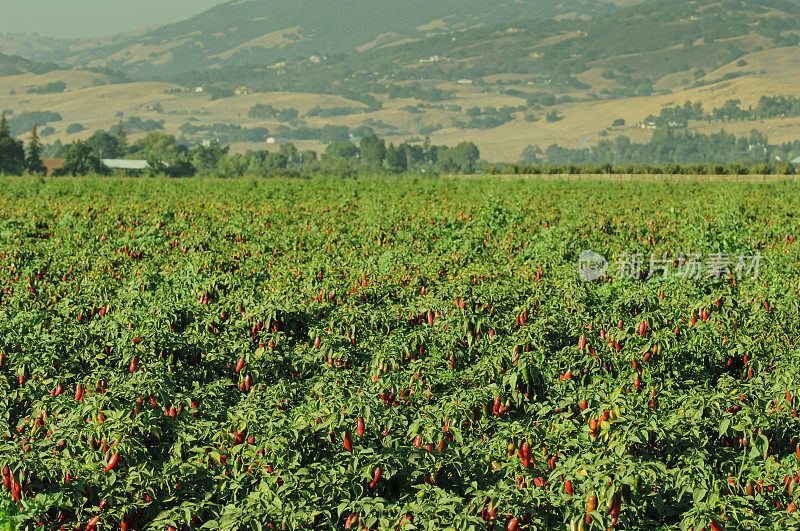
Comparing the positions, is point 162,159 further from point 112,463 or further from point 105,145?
point 112,463

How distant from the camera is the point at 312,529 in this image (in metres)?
4.95

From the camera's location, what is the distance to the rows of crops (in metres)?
5.09

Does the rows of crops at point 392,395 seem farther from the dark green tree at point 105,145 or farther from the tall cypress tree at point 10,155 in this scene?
the dark green tree at point 105,145

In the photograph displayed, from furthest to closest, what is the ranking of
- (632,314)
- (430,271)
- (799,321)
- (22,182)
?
(22,182) → (430,271) → (632,314) → (799,321)

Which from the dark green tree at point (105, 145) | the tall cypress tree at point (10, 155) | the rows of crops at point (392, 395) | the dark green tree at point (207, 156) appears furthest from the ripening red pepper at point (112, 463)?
the dark green tree at point (105, 145)

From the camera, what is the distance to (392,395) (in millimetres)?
6824

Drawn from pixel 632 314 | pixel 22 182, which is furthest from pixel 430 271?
pixel 22 182

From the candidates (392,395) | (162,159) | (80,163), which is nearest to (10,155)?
(80,163)

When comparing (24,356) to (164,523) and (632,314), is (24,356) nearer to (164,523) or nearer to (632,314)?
(164,523)

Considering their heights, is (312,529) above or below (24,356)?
below

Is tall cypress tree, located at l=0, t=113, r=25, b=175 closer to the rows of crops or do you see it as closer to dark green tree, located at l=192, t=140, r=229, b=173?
dark green tree, located at l=192, t=140, r=229, b=173

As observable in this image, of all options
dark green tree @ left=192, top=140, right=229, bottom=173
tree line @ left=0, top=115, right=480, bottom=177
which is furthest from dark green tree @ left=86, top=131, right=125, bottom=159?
dark green tree @ left=192, top=140, right=229, bottom=173

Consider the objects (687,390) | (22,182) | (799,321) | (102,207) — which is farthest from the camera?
(22,182)

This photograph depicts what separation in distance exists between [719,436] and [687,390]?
1.13 metres
